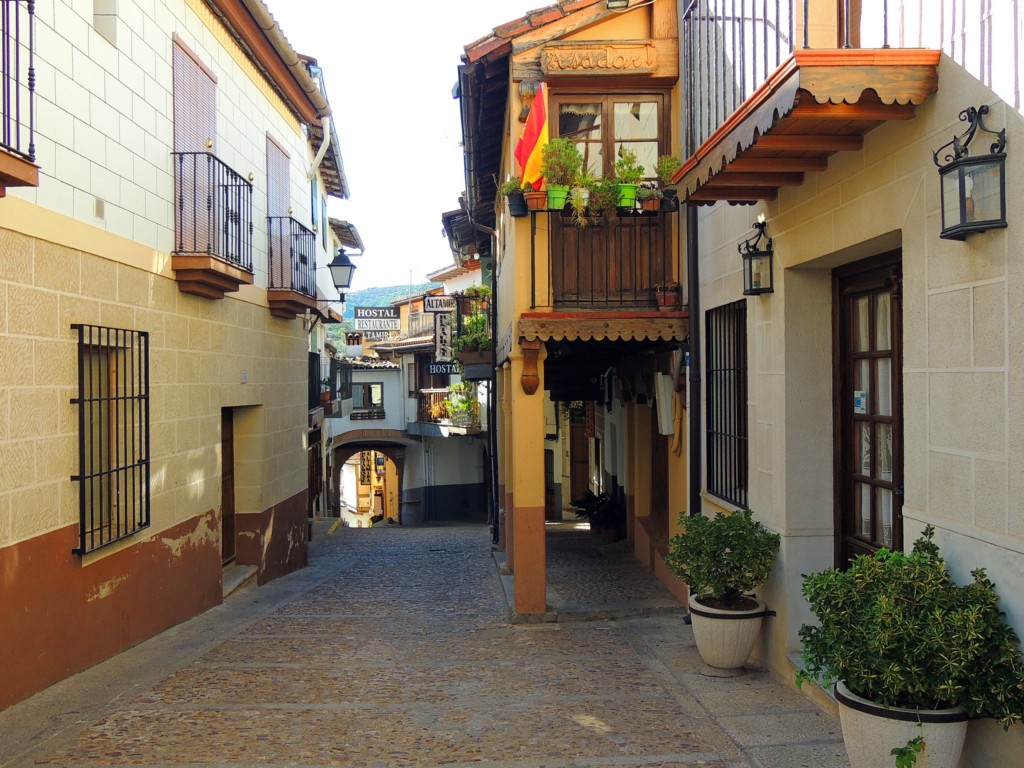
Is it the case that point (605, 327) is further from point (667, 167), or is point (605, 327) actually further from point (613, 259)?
point (667, 167)

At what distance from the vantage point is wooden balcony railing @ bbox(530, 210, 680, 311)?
917 cm

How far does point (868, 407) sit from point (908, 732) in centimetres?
252

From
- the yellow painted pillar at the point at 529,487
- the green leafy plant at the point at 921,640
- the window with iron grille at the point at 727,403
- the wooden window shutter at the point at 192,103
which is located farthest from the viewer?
the wooden window shutter at the point at 192,103

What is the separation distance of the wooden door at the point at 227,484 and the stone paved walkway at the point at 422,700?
195cm

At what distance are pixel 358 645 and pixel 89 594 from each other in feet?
7.39

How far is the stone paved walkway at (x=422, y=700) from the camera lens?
16.9 feet

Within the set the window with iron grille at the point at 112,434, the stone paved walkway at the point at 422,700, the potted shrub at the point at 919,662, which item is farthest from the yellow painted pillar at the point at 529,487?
the potted shrub at the point at 919,662

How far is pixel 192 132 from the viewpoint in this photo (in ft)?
32.5

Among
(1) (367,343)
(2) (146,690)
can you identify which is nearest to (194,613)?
(2) (146,690)

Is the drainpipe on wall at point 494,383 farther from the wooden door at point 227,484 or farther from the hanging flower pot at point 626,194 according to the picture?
the hanging flower pot at point 626,194

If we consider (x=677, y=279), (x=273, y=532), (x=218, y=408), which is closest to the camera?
(x=677, y=279)

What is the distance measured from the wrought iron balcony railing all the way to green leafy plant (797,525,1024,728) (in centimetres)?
251

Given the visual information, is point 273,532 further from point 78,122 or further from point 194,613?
point 78,122

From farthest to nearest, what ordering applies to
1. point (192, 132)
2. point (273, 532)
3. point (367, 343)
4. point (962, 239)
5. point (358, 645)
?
point (367, 343), point (273, 532), point (192, 132), point (358, 645), point (962, 239)
